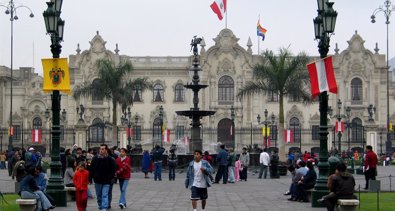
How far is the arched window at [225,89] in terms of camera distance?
73.1 m

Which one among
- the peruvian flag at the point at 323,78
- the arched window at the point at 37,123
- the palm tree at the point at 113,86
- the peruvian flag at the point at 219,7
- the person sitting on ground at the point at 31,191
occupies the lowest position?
the person sitting on ground at the point at 31,191

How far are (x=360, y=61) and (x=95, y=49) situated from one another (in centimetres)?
2405

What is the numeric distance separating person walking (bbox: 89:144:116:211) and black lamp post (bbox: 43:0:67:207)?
235 centimetres

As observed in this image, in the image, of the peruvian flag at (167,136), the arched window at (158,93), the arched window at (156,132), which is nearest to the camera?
the peruvian flag at (167,136)

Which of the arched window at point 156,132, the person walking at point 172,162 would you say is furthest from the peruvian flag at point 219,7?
the person walking at point 172,162

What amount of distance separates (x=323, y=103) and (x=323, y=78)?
2.09 feet

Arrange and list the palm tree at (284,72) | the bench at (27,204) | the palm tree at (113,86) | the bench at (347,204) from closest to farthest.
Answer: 1. the bench at (347,204)
2. the bench at (27,204)
3. the palm tree at (284,72)
4. the palm tree at (113,86)

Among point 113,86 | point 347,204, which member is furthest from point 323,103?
point 113,86

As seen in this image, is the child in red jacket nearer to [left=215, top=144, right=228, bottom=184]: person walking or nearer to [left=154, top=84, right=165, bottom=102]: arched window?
[left=215, top=144, right=228, bottom=184]: person walking

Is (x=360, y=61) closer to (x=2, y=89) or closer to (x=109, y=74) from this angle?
(x=109, y=74)

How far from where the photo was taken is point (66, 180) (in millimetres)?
22953

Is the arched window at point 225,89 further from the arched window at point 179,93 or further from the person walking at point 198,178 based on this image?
the person walking at point 198,178

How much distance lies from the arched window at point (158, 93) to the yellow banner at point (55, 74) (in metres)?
53.1

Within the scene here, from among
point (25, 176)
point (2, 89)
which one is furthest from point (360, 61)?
point (25, 176)
